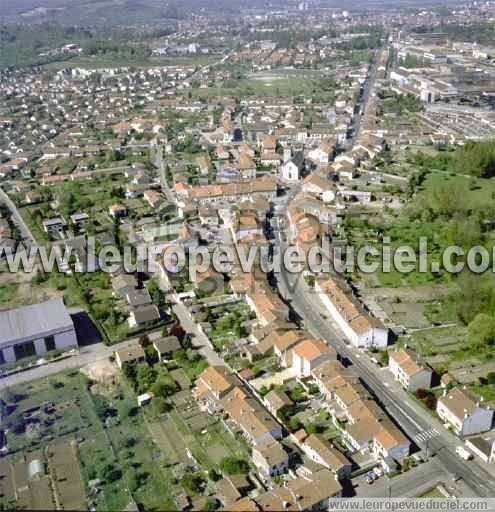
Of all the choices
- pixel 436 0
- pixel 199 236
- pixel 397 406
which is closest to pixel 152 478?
pixel 397 406

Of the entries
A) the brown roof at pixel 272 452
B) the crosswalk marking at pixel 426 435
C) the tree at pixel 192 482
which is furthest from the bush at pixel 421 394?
the tree at pixel 192 482

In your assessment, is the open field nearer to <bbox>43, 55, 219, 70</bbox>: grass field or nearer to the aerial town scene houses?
the aerial town scene houses

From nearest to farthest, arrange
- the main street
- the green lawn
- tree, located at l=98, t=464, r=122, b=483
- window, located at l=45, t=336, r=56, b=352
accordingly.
A: tree, located at l=98, t=464, r=122, b=483, the main street, window, located at l=45, t=336, r=56, b=352, the green lawn

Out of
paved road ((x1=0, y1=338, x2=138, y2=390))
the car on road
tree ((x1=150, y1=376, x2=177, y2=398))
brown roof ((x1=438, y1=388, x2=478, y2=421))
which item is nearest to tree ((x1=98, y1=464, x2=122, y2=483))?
tree ((x1=150, y1=376, x2=177, y2=398))

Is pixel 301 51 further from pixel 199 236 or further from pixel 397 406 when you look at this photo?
pixel 397 406

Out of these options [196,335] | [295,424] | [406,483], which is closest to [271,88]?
[196,335]
